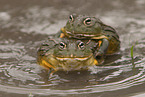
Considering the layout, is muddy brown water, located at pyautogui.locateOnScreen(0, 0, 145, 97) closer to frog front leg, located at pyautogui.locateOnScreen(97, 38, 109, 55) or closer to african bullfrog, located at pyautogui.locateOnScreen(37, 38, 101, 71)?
african bullfrog, located at pyautogui.locateOnScreen(37, 38, 101, 71)

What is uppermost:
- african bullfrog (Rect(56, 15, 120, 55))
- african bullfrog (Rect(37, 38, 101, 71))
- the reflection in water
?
african bullfrog (Rect(56, 15, 120, 55))

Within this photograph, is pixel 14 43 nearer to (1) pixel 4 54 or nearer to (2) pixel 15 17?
(1) pixel 4 54

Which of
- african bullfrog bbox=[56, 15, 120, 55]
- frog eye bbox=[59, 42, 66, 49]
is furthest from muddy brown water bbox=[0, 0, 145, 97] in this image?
frog eye bbox=[59, 42, 66, 49]

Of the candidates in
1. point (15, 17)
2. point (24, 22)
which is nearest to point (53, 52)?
point (24, 22)

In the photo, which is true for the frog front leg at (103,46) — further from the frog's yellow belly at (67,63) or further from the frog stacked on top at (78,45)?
the frog's yellow belly at (67,63)

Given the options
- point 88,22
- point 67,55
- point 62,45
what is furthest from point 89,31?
point 67,55

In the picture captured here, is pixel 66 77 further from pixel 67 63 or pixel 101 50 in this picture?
pixel 101 50
